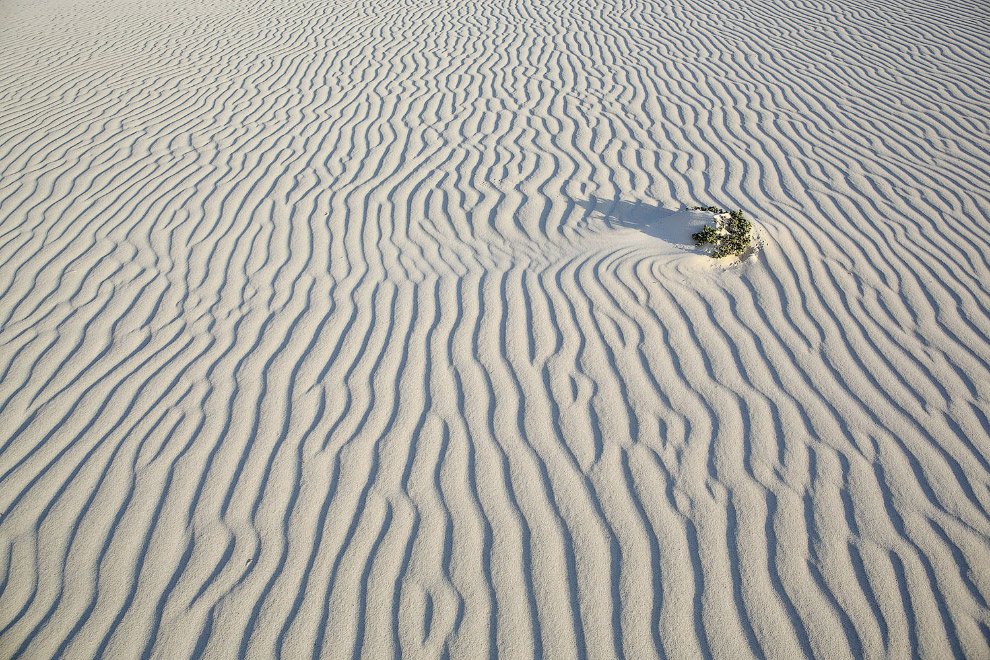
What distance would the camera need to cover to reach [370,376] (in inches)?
124

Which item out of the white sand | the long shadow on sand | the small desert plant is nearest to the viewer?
the white sand

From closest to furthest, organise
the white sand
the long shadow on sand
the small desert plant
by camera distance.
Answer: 1. the white sand
2. the small desert plant
3. the long shadow on sand

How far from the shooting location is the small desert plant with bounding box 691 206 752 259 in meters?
3.80

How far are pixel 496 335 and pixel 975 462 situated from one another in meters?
2.42

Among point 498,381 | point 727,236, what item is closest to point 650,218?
point 727,236

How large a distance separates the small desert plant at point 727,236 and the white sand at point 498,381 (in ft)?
0.38

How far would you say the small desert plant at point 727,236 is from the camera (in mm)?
3803

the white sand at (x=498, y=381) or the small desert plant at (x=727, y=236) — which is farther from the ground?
the small desert plant at (x=727, y=236)

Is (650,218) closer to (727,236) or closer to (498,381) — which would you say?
(727,236)

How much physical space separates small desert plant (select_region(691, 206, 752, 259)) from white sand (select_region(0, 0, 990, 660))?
0.12m

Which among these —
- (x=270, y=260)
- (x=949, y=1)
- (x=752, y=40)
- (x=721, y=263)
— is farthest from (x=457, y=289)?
(x=949, y=1)

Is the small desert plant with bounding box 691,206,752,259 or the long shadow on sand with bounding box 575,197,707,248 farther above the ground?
the small desert plant with bounding box 691,206,752,259

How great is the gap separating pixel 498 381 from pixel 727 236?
6.71 ft

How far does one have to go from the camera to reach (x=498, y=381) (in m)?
3.05
